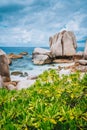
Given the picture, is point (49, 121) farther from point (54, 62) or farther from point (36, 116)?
point (54, 62)

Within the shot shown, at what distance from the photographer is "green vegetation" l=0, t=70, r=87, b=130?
3.12m

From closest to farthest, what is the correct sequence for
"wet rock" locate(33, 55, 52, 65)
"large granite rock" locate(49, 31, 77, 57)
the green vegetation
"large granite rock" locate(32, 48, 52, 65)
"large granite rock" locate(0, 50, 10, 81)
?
the green vegetation < "large granite rock" locate(0, 50, 10, 81) < "wet rock" locate(33, 55, 52, 65) < "large granite rock" locate(32, 48, 52, 65) < "large granite rock" locate(49, 31, 77, 57)

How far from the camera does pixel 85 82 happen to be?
4535 millimetres

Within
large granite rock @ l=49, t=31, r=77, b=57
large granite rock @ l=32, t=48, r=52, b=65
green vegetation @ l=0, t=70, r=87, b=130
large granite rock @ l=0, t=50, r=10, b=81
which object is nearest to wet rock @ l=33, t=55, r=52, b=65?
large granite rock @ l=32, t=48, r=52, b=65

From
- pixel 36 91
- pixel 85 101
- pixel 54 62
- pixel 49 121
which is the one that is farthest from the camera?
pixel 54 62

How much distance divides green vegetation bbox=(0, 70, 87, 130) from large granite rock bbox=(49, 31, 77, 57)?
29631mm

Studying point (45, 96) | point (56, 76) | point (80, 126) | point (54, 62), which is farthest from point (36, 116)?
point (54, 62)

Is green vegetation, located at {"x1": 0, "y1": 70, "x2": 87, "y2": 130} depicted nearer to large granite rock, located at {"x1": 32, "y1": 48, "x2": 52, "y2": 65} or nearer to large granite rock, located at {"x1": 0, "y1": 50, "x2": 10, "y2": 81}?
large granite rock, located at {"x1": 0, "y1": 50, "x2": 10, "y2": 81}

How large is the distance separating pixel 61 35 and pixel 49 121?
32850 millimetres

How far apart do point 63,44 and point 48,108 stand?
1257 inches

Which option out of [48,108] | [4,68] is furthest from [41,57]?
[48,108]

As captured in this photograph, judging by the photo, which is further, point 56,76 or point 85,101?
point 56,76

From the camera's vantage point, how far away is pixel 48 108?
3.18 meters

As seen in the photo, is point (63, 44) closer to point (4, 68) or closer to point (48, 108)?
point (4, 68)
